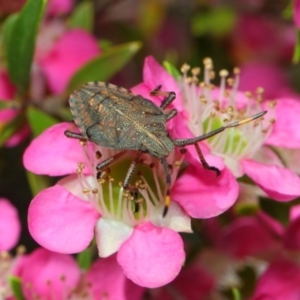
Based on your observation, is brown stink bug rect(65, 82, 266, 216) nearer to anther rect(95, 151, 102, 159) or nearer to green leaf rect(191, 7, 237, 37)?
anther rect(95, 151, 102, 159)

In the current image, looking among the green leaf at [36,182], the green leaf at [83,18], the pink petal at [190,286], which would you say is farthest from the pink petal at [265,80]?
the green leaf at [36,182]

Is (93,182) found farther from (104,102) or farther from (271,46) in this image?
(271,46)

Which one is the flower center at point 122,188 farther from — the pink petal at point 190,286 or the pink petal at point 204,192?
the pink petal at point 190,286

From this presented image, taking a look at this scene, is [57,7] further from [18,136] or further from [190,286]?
[190,286]

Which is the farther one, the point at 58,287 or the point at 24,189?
the point at 24,189

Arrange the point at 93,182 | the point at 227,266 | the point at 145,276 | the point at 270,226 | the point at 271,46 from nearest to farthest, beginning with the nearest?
the point at 145,276, the point at 93,182, the point at 270,226, the point at 227,266, the point at 271,46

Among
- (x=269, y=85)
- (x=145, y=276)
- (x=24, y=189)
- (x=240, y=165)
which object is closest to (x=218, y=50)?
(x=269, y=85)
